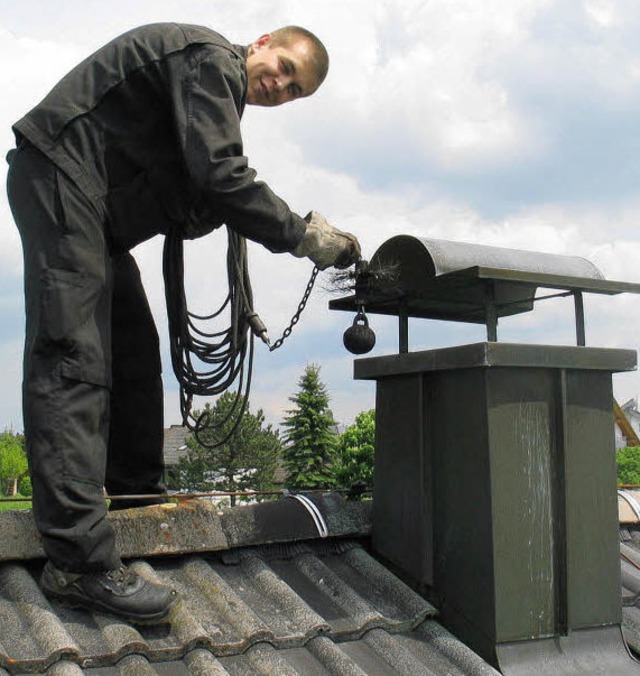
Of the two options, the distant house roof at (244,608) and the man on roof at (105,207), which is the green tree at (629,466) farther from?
the man on roof at (105,207)

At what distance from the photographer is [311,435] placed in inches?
1346

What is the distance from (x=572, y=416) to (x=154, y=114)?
5.29 feet

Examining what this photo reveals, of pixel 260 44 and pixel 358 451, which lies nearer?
pixel 260 44

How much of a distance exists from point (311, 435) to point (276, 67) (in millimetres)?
31603

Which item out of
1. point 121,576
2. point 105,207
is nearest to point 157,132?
point 105,207

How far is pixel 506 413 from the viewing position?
280 centimetres

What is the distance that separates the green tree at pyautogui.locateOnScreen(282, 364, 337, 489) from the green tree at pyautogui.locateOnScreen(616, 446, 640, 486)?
33.0 feet

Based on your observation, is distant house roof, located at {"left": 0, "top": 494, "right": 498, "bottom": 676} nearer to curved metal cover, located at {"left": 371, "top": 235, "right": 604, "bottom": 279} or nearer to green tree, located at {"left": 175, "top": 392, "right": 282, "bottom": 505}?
curved metal cover, located at {"left": 371, "top": 235, "right": 604, "bottom": 279}

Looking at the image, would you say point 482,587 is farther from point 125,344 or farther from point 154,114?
point 154,114

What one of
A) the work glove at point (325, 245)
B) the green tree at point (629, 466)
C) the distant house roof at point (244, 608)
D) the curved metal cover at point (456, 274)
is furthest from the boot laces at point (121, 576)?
the green tree at point (629, 466)

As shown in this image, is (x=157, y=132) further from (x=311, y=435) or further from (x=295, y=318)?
(x=311, y=435)

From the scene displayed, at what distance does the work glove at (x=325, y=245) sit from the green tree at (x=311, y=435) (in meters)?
30.6

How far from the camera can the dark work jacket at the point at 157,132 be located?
2.62 metres

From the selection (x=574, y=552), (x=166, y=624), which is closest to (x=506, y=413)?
(x=574, y=552)
